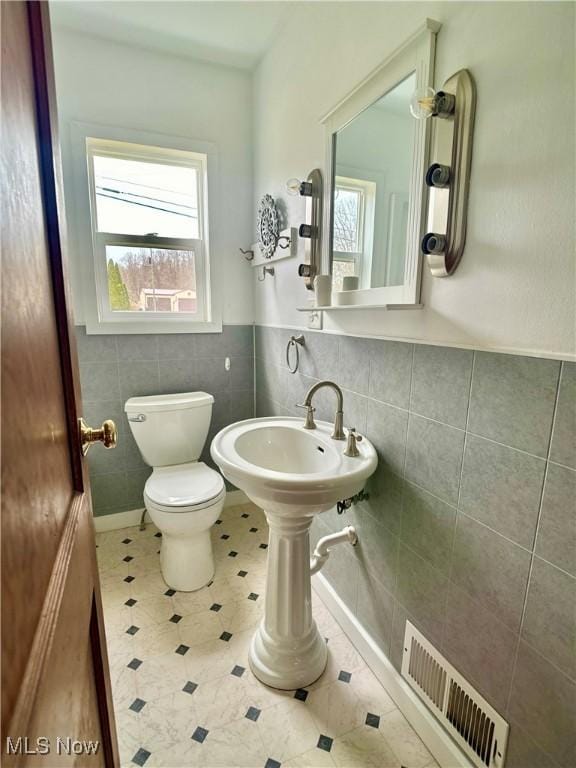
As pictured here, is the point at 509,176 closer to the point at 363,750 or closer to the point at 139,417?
the point at 363,750

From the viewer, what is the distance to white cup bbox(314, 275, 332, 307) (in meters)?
1.43

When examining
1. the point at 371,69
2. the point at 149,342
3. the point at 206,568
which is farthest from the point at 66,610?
the point at 149,342

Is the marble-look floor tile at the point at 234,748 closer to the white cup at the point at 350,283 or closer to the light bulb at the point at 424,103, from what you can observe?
the white cup at the point at 350,283

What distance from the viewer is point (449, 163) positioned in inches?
35.0

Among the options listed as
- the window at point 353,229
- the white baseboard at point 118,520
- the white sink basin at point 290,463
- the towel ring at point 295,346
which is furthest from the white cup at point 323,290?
the white baseboard at point 118,520

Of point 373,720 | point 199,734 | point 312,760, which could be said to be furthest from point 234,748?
point 373,720

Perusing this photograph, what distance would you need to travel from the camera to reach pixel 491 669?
902 mm

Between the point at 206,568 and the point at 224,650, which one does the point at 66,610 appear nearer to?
the point at 224,650

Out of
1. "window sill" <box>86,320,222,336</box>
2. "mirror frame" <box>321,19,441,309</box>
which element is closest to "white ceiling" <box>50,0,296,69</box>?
"mirror frame" <box>321,19,441,309</box>

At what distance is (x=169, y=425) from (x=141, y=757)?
1273mm

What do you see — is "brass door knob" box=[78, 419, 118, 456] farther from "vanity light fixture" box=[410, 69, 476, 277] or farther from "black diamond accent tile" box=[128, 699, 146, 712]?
"black diamond accent tile" box=[128, 699, 146, 712]

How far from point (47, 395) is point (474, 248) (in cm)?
91

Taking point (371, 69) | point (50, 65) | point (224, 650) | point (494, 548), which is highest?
point (371, 69)

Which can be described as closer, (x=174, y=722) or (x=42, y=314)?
(x=42, y=314)
